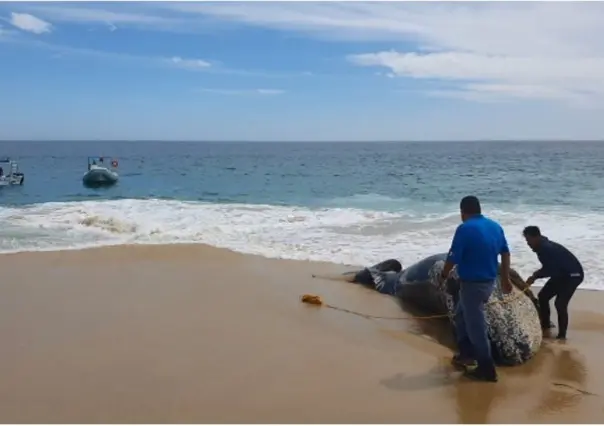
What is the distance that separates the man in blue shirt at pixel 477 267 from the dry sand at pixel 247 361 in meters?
0.33

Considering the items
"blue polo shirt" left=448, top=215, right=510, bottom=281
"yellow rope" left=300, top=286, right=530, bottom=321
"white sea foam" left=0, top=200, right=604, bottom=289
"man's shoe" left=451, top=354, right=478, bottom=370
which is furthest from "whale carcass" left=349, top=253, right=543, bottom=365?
"white sea foam" left=0, top=200, right=604, bottom=289

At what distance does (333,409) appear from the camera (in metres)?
4.99

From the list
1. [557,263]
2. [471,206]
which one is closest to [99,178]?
[557,263]

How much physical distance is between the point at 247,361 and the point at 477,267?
2388 millimetres

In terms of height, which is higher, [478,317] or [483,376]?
Result: [478,317]

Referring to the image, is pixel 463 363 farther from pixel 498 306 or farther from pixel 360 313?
pixel 360 313

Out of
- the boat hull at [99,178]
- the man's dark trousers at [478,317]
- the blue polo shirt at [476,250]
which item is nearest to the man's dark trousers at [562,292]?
the man's dark trousers at [478,317]

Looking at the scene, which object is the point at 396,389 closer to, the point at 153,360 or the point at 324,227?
the point at 153,360

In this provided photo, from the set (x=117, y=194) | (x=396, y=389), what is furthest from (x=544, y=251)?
(x=117, y=194)

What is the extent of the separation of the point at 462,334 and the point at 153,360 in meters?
3.10

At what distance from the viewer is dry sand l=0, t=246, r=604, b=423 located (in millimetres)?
5000

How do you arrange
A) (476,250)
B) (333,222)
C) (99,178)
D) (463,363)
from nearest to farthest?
(476,250) < (463,363) < (333,222) < (99,178)

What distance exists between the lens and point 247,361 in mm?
6043

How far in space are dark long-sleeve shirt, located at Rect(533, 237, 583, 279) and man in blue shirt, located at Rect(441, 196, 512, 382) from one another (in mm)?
1573
